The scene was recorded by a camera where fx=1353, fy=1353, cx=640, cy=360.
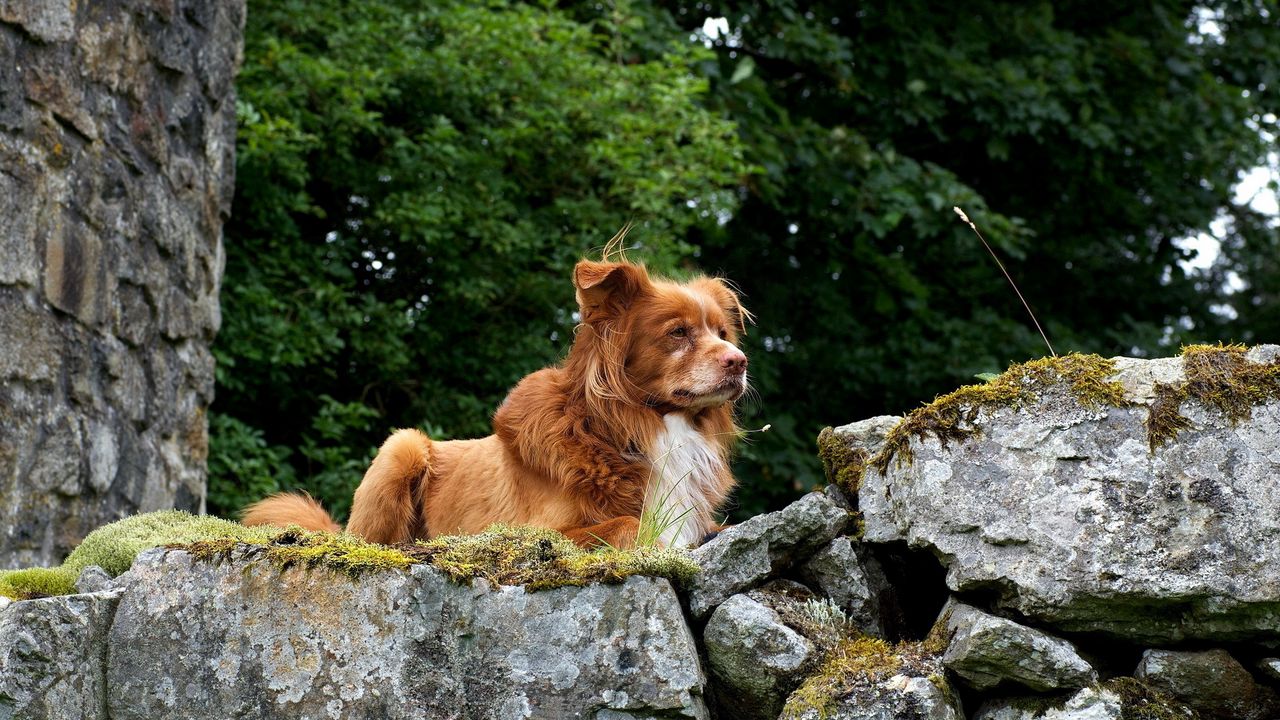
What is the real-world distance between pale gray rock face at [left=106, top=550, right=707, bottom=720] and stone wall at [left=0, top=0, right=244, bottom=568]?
7.71ft

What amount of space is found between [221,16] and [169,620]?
480 centimetres


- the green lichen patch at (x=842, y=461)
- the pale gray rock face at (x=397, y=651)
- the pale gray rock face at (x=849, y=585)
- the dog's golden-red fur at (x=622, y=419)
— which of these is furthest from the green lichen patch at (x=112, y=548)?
the green lichen patch at (x=842, y=461)

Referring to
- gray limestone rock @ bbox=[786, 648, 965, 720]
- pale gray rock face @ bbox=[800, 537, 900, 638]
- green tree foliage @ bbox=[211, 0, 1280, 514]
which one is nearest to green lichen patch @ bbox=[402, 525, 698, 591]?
pale gray rock face @ bbox=[800, 537, 900, 638]

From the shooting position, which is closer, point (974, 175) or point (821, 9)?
point (821, 9)

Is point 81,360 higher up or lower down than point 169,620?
higher up

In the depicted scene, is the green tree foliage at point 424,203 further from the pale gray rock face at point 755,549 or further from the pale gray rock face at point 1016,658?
the pale gray rock face at point 1016,658

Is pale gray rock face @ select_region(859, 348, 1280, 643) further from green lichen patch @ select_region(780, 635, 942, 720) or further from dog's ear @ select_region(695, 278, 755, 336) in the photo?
dog's ear @ select_region(695, 278, 755, 336)

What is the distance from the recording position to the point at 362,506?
525 cm

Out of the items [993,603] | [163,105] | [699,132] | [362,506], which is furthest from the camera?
[699,132]

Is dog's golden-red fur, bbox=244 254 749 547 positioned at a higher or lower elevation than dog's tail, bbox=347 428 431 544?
higher

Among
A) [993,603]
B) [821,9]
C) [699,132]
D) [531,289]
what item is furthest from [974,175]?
[993,603]

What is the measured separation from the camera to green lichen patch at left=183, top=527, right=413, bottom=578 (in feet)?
10.4

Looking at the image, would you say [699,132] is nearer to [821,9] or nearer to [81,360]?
[821,9]

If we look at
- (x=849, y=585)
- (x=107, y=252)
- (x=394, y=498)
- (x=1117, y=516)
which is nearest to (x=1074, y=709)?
(x=1117, y=516)
